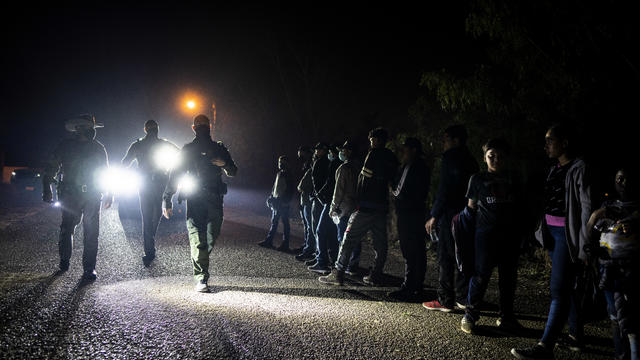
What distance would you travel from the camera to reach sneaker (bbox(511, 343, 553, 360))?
3.36 m

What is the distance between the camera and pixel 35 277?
17.9ft

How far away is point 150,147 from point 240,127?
22516 mm

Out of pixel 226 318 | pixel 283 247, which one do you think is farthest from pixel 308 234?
pixel 226 318

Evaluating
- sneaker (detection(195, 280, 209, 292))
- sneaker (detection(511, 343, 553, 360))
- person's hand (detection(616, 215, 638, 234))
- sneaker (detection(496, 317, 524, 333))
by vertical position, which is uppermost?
person's hand (detection(616, 215, 638, 234))

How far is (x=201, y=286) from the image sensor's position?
16.8 feet

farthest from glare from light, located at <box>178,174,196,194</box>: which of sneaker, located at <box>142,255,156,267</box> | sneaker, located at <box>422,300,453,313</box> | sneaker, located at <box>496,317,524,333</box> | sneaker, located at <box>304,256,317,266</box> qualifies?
sneaker, located at <box>496,317,524,333</box>

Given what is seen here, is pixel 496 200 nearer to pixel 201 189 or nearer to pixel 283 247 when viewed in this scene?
pixel 201 189

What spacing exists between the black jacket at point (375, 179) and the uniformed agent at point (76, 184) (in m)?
3.81

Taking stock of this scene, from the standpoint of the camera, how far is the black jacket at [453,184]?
4.62 meters

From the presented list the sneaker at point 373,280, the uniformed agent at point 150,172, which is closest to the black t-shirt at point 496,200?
the sneaker at point 373,280

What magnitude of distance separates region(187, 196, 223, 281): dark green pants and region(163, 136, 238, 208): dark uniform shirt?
146mm

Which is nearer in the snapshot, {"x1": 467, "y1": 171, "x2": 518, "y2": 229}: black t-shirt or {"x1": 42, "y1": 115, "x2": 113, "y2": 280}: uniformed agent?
{"x1": 467, "y1": 171, "x2": 518, "y2": 229}: black t-shirt

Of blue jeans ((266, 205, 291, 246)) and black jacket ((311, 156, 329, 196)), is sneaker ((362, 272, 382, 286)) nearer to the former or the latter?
black jacket ((311, 156, 329, 196))

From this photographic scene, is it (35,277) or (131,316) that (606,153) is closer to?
(131,316)
